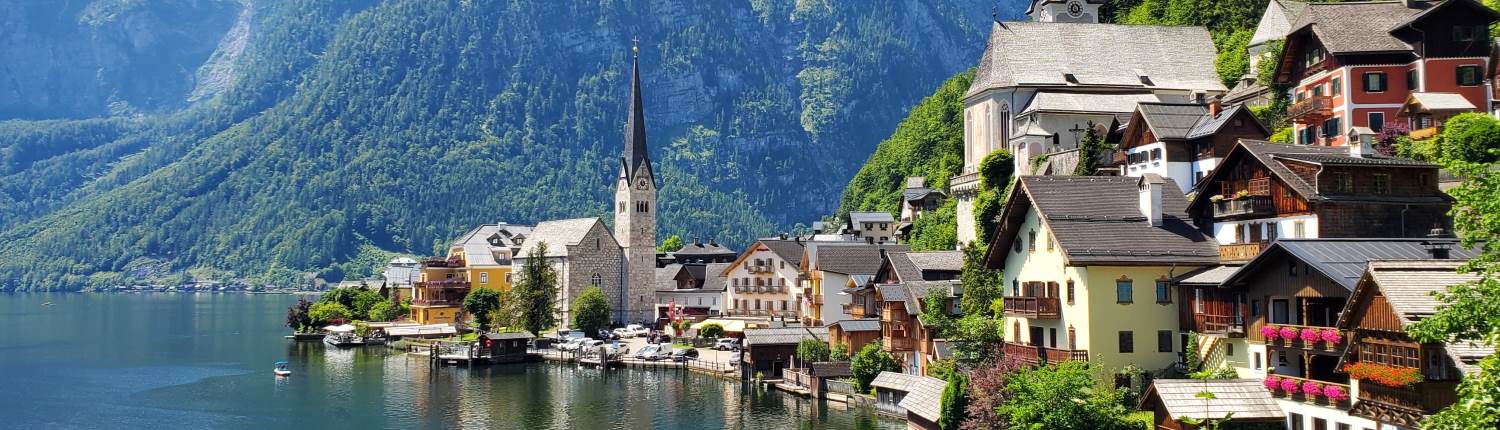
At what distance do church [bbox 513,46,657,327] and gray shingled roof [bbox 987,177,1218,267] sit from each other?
79.3 meters

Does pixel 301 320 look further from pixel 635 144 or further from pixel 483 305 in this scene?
pixel 635 144

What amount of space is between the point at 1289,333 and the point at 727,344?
211 feet

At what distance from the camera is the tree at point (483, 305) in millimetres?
124188

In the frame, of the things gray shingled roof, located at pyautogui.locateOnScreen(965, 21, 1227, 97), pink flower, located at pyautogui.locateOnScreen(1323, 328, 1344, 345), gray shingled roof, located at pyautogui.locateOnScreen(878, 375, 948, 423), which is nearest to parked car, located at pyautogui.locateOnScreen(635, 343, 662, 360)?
gray shingled roof, located at pyautogui.locateOnScreen(965, 21, 1227, 97)

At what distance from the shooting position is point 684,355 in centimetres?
9419

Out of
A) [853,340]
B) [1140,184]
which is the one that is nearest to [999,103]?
[853,340]

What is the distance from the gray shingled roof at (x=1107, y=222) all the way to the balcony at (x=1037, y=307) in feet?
9.31

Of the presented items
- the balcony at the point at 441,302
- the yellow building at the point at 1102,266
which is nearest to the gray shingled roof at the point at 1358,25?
the yellow building at the point at 1102,266

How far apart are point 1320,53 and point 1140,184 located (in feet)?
62.7

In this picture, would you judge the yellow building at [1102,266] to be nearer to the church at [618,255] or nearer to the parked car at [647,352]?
the parked car at [647,352]

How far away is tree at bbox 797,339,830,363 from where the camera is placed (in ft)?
248

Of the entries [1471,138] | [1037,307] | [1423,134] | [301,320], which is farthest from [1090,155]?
[301,320]

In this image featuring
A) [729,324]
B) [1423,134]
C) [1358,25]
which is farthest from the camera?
[729,324]

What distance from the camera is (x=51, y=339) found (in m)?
136
